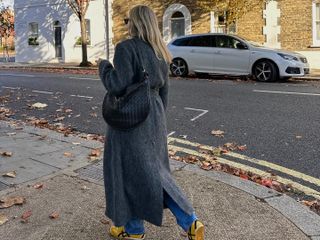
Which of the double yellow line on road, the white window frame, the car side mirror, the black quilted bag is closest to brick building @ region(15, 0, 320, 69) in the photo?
the white window frame

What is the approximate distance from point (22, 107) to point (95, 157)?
18.3 ft

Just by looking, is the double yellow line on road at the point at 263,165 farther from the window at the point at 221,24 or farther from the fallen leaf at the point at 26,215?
the window at the point at 221,24

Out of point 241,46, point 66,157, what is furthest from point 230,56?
point 66,157

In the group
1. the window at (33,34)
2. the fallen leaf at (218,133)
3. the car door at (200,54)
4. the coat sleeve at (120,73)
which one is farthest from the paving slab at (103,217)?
the window at (33,34)

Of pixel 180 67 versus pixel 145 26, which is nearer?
pixel 145 26

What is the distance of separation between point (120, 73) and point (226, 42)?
13841mm

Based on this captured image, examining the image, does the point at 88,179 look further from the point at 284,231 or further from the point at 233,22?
the point at 233,22

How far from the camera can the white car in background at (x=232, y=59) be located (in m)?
15.1

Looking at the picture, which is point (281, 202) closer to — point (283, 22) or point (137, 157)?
point (137, 157)

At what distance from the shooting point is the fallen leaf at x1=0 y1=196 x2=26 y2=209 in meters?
4.39

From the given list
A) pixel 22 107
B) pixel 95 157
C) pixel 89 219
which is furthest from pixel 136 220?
pixel 22 107

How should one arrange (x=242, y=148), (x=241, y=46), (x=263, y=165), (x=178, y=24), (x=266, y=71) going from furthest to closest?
(x=178, y=24) < (x=241, y=46) < (x=266, y=71) < (x=242, y=148) < (x=263, y=165)

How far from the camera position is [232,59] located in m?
16.2

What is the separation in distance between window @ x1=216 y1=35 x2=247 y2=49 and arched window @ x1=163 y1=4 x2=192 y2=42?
7182 mm
